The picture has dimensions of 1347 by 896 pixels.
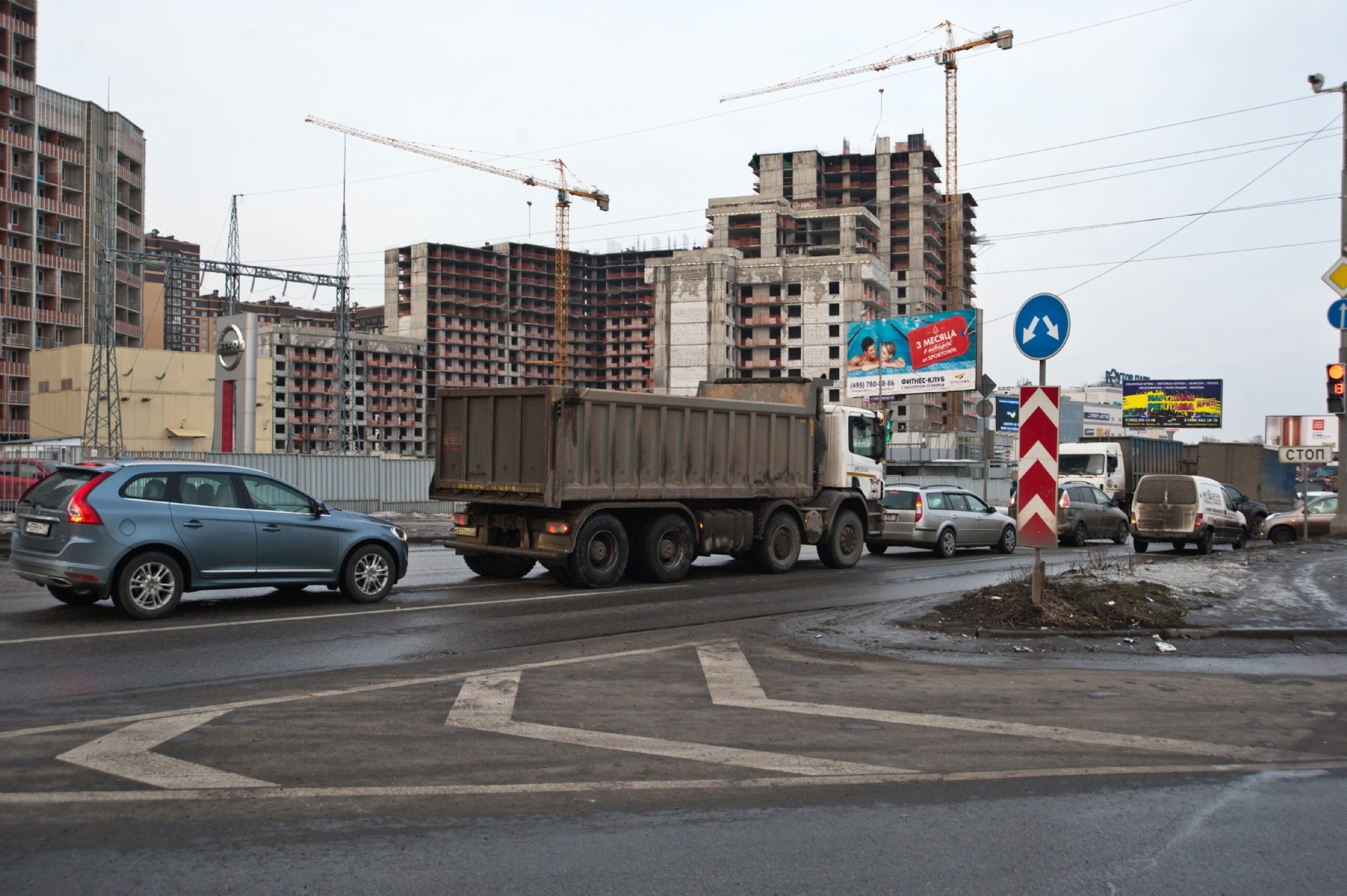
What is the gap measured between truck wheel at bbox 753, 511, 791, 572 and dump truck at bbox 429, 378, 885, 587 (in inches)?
1.0

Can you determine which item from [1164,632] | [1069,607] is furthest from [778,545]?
[1164,632]

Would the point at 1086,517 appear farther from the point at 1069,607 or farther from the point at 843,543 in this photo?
the point at 1069,607

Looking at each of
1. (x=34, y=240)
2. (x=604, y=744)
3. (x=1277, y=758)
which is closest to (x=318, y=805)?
(x=604, y=744)

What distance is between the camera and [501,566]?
1598cm

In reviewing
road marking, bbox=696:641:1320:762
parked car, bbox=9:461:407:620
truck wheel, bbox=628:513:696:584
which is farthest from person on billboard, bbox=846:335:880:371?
road marking, bbox=696:641:1320:762

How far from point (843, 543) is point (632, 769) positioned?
44.4 feet

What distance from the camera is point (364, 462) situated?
32781 mm

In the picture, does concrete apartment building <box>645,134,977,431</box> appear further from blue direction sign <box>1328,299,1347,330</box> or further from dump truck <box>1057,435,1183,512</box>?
blue direction sign <box>1328,299,1347,330</box>

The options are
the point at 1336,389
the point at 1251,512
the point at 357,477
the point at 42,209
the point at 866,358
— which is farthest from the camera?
the point at 42,209

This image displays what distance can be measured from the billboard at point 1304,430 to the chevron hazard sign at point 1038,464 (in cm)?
1870

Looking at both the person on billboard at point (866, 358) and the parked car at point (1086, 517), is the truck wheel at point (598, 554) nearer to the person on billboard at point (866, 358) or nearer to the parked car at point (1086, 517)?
the parked car at point (1086, 517)

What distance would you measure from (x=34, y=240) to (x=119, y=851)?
329 ft

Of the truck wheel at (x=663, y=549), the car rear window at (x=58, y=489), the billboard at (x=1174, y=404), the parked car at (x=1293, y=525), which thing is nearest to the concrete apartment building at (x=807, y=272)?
the billboard at (x=1174, y=404)

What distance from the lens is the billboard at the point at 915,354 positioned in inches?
1992
